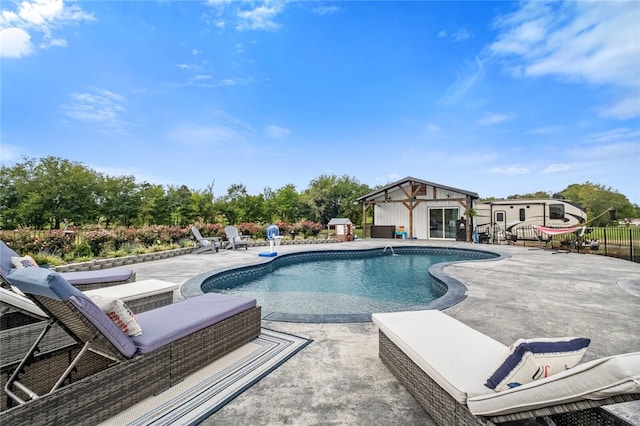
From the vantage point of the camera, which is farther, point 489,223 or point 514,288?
point 489,223

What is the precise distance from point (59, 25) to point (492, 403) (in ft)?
43.8

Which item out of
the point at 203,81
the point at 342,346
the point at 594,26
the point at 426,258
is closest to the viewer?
the point at 342,346

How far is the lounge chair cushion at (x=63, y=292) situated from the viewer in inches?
63.6

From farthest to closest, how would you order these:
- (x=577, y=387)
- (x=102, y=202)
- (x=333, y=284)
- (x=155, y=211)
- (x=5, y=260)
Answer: (x=102, y=202) → (x=155, y=211) → (x=333, y=284) → (x=5, y=260) → (x=577, y=387)

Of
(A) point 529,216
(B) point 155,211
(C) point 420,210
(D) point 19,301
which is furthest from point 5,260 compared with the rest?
(A) point 529,216

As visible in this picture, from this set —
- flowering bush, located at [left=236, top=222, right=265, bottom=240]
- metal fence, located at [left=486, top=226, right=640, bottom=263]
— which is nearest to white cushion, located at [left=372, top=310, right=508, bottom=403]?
metal fence, located at [left=486, top=226, right=640, bottom=263]

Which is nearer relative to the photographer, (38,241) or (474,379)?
(474,379)

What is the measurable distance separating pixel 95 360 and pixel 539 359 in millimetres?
2794

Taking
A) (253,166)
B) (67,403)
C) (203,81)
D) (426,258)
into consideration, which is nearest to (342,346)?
(67,403)

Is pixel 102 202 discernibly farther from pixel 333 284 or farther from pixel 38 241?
pixel 333 284

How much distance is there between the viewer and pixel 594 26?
8734 millimetres

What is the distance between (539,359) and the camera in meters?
1.26

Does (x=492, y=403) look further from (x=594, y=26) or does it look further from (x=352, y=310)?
(x=594, y=26)

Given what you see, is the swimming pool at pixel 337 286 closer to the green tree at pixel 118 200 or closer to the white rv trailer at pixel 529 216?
the white rv trailer at pixel 529 216
